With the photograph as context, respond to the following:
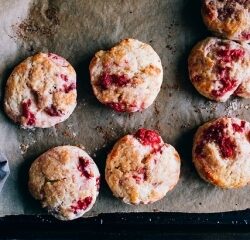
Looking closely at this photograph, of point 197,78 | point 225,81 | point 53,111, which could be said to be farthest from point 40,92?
point 225,81

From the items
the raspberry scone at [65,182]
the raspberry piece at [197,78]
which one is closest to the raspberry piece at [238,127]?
the raspberry piece at [197,78]

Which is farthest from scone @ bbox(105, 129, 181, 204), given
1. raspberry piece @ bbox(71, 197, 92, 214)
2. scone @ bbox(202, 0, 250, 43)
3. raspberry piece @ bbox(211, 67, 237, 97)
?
scone @ bbox(202, 0, 250, 43)

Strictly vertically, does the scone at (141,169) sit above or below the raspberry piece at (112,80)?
below

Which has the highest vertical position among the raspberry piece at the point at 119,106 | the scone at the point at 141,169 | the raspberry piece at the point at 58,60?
the raspberry piece at the point at 58,60

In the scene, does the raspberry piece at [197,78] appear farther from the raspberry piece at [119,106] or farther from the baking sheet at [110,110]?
the raspberry piece at [119,106]

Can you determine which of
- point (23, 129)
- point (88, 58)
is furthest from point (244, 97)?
point (23, 129)

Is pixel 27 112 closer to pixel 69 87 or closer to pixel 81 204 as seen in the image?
pixel 69 87

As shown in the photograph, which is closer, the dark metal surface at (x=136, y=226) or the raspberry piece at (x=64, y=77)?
the raspberry piece at (x=64, y=77)
